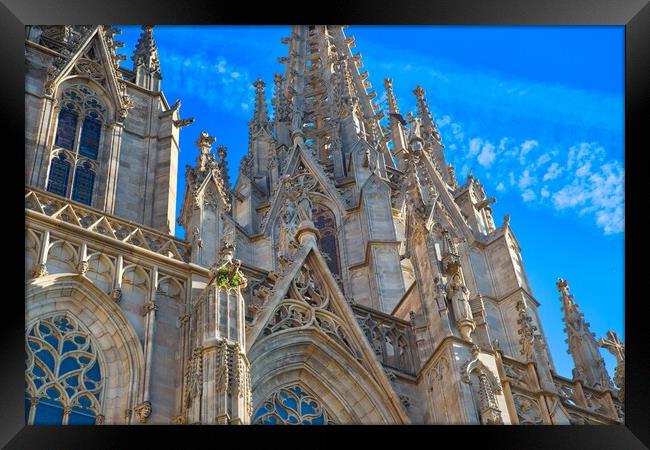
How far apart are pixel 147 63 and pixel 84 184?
5.66m

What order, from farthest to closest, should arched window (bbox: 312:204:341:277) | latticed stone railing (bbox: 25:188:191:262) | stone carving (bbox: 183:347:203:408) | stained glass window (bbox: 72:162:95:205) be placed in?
arched window (bbox: 312:204:341:277) < stained glass window (bbox: 72:162:95:205) < latticed stone railing (bbox: 25:188:191:262) < stone carving (bbox: 183:347:203:408)

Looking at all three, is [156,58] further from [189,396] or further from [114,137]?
[189,396]

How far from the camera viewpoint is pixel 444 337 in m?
19.3

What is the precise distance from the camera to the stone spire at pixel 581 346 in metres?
23.4

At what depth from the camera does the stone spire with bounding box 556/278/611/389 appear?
2344cm

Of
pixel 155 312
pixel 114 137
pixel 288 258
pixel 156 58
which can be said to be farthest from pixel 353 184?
pixel 155 312

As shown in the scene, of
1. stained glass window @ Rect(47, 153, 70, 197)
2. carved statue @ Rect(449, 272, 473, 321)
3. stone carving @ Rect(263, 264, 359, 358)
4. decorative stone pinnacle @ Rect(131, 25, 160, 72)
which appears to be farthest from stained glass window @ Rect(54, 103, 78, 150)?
carved statue @ Rect(449, 272, 473, 321)

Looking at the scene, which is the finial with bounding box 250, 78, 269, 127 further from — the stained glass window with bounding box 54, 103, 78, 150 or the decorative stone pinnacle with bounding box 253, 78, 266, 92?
the stained glass window with bounding box 54, 103, 78, 150

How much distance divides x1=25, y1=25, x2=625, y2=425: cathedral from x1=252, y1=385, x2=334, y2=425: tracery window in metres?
0.04

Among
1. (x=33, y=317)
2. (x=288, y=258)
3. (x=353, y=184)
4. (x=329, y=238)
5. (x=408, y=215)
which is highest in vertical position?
(x=353, y=184)

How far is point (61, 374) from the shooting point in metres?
16.5

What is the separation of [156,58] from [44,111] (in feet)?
16.6
